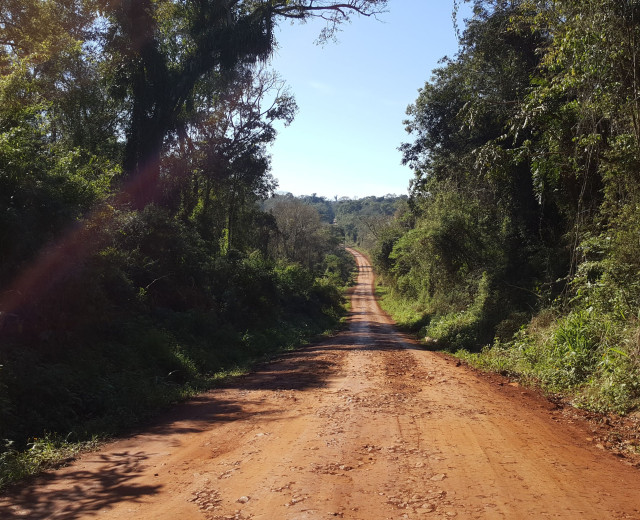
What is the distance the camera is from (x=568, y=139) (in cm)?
1185

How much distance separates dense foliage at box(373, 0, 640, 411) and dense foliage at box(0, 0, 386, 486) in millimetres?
7075

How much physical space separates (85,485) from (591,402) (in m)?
7.12

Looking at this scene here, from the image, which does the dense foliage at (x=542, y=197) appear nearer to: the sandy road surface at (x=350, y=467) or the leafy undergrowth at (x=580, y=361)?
the leafy undergrowth at (x=580, y=361)

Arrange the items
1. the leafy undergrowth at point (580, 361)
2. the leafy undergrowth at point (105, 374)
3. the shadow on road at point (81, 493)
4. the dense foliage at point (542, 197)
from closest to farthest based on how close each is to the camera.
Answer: the shadow on road at point (81, 493), the leafy undergrowth at point (105, 374), the leafy undergrowth at point (580, 361), the dense foliage at point (542, 197)

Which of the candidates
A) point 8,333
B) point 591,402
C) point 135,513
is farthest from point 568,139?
point 8,333

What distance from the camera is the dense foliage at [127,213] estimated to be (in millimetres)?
8297

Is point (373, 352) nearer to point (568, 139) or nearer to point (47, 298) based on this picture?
point (568, 139)

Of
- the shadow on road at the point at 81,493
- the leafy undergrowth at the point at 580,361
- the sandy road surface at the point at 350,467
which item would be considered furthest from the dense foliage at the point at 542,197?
the shadow on road at the point at 81,493

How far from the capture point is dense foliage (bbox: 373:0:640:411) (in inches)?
347

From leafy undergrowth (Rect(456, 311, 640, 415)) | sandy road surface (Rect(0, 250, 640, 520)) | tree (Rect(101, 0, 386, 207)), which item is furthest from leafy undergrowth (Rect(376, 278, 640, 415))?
tree (Rect(101, 0, 386, 207))

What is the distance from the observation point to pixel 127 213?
598 inches

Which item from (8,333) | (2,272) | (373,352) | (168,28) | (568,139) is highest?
(168,28)

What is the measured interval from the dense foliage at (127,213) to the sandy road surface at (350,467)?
1.22 metres

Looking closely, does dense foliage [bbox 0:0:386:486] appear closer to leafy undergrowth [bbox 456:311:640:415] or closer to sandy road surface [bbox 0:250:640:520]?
sandy road surface [bbox 0:250:640:520]
